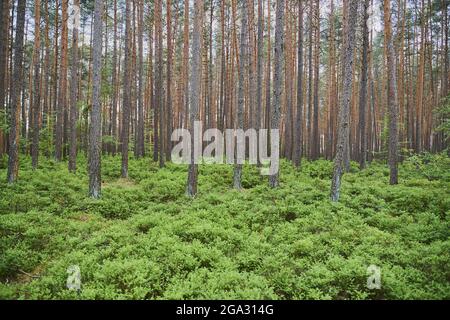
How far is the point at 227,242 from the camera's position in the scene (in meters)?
7.43

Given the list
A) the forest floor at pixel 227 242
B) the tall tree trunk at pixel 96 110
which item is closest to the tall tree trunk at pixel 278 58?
the forest floor at pixel 227 242

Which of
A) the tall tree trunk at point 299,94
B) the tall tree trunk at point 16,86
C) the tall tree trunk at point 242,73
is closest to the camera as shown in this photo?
the tall tree trunk at point 16,86

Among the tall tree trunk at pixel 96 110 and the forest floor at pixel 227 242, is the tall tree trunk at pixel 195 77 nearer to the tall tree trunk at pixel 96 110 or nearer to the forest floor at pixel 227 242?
the forest floor at pixel 227 242

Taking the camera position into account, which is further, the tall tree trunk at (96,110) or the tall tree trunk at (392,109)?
the tall tree trunk at (392,109)

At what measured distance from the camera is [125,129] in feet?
53.4

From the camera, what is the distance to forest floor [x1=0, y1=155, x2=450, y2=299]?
212 inches

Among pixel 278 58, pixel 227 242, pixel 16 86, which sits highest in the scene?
pixel 278 58

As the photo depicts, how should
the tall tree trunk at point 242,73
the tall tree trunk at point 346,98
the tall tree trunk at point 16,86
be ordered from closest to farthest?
the tall tree trunk at point 346,98
the tall tree trunk at point 16,86
the tall tree trunk at point 242,73

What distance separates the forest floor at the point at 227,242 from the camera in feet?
17.7

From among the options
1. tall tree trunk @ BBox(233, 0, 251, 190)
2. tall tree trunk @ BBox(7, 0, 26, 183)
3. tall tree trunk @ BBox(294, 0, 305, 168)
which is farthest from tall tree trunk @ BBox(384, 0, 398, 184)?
tall tree trunk @ BBox(7, 0, 26, 183)

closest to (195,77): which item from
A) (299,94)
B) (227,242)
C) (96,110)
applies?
(96,110)

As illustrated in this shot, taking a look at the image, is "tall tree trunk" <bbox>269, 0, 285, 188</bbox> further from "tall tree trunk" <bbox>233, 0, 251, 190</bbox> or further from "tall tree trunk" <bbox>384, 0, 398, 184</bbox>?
"tall tree trunk" <bbox>384, 0, 398, 184</bbox>

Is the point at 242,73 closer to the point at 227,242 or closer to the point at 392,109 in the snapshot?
the point at 392,109

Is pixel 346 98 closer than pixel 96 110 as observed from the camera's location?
Yes
